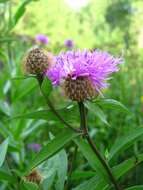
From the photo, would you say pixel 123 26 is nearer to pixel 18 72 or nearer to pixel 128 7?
pixel 128 7

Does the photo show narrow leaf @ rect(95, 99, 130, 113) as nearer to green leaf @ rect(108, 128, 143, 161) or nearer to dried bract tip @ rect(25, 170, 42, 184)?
green leaf @ rect(108, 128, 143, 161)

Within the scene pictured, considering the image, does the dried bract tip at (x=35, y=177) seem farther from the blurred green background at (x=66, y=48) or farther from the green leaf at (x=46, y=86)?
the green leaf at (x=46, y=86)

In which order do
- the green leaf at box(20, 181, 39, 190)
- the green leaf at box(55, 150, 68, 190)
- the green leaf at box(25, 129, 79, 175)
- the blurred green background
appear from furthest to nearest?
the blurred green background < the green leaf at box(55, 150, 68, 190) < the green leaf at box(20, 181, 39, 190) < the green leaf at box(25, 129, 79, 175)

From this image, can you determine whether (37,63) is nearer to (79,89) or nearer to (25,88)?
(79,89)

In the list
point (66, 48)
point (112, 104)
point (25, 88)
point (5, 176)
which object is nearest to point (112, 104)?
point (112, 104)

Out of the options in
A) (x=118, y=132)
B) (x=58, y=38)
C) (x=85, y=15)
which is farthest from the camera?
(x=85, y=15)

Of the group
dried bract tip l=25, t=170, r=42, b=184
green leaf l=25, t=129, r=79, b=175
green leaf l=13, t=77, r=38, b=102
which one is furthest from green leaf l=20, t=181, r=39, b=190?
green leaf l=13, t=77, r=38, b=102

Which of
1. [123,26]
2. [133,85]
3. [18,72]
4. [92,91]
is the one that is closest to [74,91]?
[92,91]
